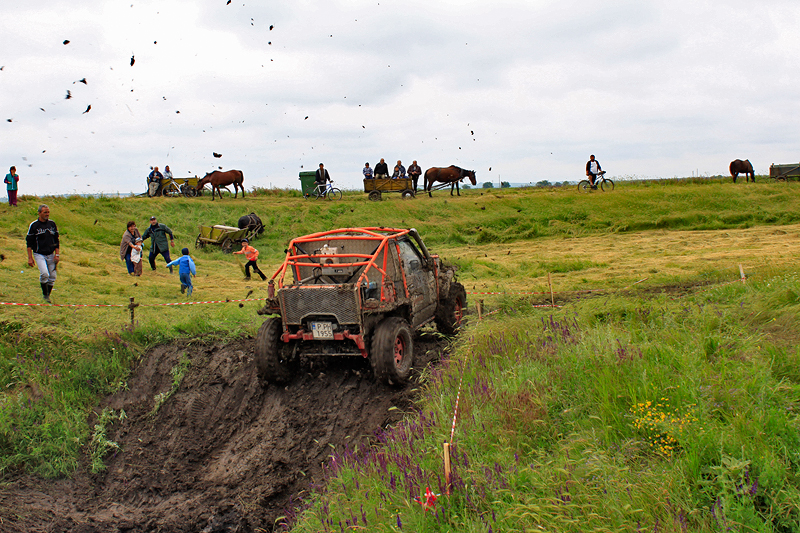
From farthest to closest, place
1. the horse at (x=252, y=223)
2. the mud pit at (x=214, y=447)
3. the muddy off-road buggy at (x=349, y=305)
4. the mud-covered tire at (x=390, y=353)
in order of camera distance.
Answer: the horse at (x=252, y=223) → the muddy off-road buggy at (x=349, y=305) → the mud-covered tire at (x=390, y=353) → the mud pit at (x=214, y=447)

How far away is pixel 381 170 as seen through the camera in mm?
29469

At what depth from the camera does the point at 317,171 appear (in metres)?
29.9

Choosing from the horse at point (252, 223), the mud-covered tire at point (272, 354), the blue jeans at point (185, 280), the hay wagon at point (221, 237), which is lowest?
the mud-covered tire at point (272, 354)

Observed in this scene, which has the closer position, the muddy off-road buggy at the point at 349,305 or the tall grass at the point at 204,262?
the muddy off-road buggy at the point at 349,305

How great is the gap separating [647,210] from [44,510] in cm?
2511

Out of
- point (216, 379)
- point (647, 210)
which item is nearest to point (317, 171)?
point (647, 210)

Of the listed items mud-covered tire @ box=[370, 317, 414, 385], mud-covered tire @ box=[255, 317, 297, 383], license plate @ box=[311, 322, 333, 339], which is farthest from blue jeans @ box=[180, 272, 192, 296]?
mud-covered tire @ box=[370, 317, 414, 385]

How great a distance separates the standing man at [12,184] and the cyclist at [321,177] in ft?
43.7

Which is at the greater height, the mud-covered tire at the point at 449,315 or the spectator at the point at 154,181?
the spectator at the point at 154,181

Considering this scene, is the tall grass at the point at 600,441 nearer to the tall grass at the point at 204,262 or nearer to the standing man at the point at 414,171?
the tall grass at the point at 204,262

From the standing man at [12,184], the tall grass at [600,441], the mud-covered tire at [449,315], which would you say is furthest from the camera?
the standing man at [12,184]

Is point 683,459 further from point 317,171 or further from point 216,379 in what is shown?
point 317,171

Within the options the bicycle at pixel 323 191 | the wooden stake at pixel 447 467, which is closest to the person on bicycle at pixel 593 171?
the bicycle at pixel 323 191

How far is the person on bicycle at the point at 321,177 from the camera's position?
29.9 m
